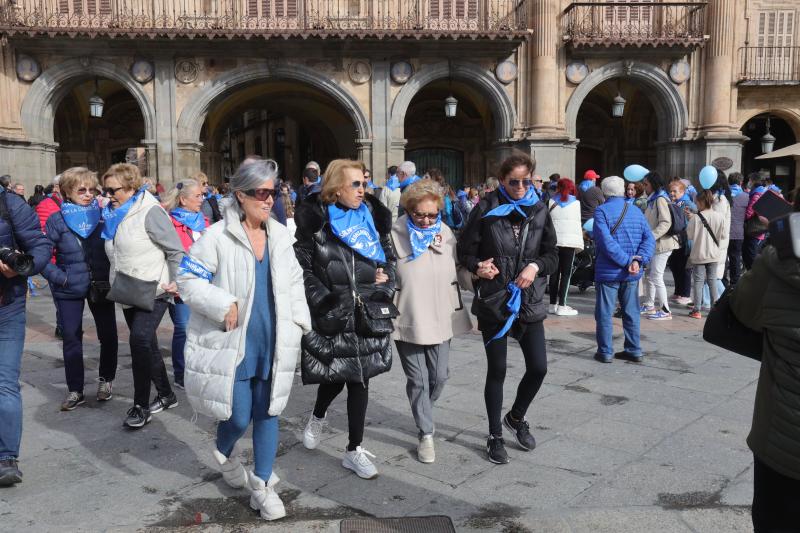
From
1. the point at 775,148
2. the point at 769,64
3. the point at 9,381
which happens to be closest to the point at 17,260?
the point at 9,381

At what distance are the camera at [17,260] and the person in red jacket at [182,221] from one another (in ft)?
5.94

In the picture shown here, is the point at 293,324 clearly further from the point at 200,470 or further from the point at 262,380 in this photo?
the point at 200,470

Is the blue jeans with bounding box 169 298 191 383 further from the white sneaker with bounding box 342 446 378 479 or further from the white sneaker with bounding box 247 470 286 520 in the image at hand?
the white sneaker with bounding box 247 470 286 520

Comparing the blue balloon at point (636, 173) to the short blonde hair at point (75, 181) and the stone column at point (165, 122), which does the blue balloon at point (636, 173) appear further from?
the stone column at point (165, 122)

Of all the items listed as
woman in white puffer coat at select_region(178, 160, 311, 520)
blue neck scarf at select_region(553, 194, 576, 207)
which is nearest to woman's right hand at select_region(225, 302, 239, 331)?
woman in white puffer coat at select_region(178, 160, 311, 520)

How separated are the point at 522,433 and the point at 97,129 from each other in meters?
21.7

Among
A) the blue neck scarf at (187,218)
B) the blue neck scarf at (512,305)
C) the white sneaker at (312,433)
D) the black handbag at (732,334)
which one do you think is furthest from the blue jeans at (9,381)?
the black handbag at (732,334)

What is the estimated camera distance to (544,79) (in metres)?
17.3

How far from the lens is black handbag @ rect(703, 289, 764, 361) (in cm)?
239

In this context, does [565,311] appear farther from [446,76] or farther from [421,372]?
[446,76]

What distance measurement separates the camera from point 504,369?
426cm

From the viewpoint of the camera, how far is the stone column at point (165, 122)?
17.3 meters

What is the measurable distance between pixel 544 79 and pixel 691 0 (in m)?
4.43

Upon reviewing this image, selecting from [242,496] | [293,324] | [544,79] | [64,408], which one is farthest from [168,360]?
[544,79]
